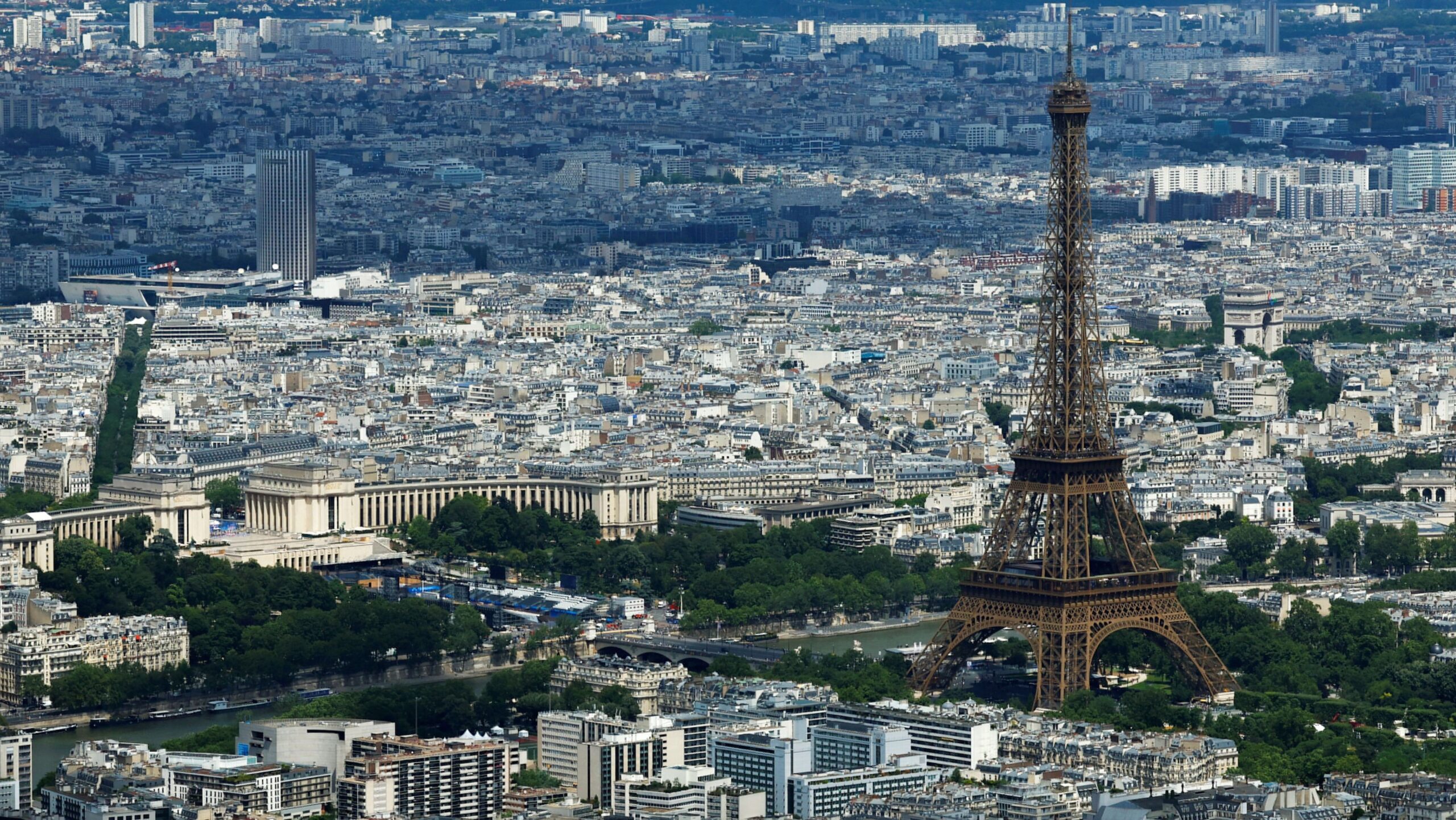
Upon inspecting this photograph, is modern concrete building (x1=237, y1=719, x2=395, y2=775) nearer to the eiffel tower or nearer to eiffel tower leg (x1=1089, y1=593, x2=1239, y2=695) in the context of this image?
the eiffel tower

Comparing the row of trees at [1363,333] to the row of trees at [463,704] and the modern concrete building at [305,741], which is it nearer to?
the row of trees at [463,704]

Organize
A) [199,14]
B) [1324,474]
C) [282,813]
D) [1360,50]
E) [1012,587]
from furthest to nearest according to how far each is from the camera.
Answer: [199,14] < [1360,50] < [1324,474] < [1012,587] < [282,813]

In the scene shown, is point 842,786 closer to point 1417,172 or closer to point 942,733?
point 942,733

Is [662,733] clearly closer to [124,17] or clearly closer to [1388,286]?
[1388,286]

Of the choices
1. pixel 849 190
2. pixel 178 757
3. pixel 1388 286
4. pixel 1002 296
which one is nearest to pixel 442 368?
pixel 1002 296

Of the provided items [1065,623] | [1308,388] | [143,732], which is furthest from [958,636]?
[1308,388]
